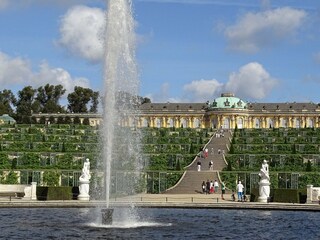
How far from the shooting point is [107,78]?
2225 centimetres

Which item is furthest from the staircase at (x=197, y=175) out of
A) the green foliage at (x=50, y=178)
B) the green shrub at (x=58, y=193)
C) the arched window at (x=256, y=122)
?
the arched window at (x=256, y=122)

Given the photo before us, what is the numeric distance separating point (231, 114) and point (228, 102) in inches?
105

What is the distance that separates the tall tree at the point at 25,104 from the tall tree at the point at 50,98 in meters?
1.79

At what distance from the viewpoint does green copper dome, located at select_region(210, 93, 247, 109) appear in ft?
385

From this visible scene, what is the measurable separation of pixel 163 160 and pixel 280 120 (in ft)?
261

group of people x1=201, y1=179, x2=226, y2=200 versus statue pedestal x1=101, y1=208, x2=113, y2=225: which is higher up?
group of people x1=201, y1=179, x2=226, y2=200

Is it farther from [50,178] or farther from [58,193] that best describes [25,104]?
[58,193]

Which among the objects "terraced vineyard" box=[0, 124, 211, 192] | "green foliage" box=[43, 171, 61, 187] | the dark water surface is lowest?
the dark water surface

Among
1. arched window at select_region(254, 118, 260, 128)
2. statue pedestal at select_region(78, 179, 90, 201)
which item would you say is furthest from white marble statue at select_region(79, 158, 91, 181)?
arched window at select_region(254, 118, 260, 128)

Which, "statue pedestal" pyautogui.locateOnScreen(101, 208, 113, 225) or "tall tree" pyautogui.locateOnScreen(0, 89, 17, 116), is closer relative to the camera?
"statue pedestal" pyautogui.locateOnScreen(101, 208, 113, 225)

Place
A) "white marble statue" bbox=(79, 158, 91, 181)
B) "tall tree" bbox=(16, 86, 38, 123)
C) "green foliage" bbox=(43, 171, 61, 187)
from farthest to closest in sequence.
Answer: "tall tree" bbox=(16, 86, 38, 123) → "green foliage" bbox=(43, 171, 61, 187) → "white marble statue" bbox=(79, 158, 91, 181)

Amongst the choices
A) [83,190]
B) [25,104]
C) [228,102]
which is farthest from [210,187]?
[228,102]

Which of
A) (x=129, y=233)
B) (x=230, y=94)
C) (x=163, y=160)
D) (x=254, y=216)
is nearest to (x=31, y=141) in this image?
(x=163, y=160)

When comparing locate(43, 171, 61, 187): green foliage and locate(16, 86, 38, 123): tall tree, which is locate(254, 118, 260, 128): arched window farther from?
locate(43, 171, 61, 187): green foliage
